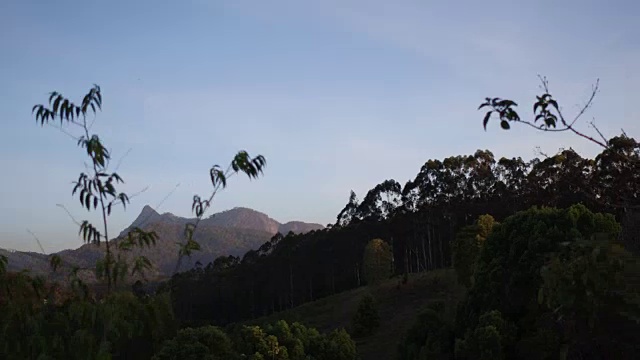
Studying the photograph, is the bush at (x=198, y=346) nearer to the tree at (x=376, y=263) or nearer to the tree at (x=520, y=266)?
the tree at (x=520, y=266)

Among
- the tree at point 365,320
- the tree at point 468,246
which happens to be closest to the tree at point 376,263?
the tree at point 365,320

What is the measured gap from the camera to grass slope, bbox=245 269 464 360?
3975cm

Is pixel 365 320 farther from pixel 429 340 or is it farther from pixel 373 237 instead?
pixel 373 237

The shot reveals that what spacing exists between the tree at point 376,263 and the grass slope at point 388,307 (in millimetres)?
936

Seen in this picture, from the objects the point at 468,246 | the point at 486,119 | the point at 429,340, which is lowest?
the point at 429,340

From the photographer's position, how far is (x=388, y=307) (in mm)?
48812

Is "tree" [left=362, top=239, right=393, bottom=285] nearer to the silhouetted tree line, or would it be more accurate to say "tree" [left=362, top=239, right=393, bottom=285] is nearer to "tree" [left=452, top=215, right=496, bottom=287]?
the silhouetted tree line

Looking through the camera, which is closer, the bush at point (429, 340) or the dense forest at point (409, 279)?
the dense forest at point (409, 279)

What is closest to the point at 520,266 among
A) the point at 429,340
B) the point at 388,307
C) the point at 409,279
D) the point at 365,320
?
the point at 429,340

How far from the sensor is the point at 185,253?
5777 mm

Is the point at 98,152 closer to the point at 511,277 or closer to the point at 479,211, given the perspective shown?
the point at 511,277

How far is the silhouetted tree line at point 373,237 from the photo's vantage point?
184ft

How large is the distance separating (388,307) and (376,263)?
690cm

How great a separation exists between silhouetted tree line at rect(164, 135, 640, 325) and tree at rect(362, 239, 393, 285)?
5.87 metres
